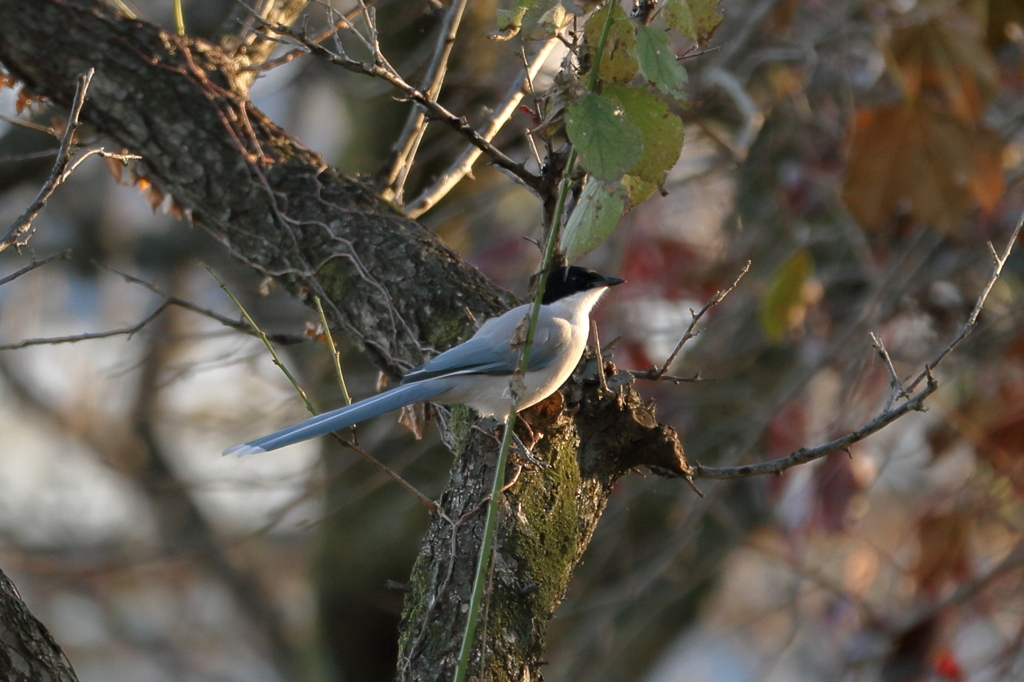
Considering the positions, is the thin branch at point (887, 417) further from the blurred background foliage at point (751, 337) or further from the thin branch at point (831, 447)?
the blurred background foliage at point (751, 337)

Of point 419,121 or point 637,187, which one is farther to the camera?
point 419,121

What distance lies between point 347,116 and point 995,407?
4652 millimetres

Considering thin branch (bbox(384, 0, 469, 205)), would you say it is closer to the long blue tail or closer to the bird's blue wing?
the bird's blue wing

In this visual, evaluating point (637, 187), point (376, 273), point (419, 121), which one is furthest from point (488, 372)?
point (419, 121)

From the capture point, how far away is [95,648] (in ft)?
41.2

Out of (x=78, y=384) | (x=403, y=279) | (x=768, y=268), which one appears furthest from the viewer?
(x=78, y=384)

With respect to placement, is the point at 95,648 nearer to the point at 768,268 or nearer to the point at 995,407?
the point at 768,268

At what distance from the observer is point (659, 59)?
5.50ft

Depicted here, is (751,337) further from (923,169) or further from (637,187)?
(637,187)

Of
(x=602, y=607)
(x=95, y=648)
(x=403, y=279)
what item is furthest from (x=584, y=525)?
(x=95, y=648)

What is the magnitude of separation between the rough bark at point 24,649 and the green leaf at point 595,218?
4.32ft

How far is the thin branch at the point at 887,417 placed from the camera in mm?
1896

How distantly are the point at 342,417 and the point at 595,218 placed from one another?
795 millimetres

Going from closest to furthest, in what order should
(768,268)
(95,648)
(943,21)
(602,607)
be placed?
(943,21) → (602,607) → (768,268) → (95,648)
